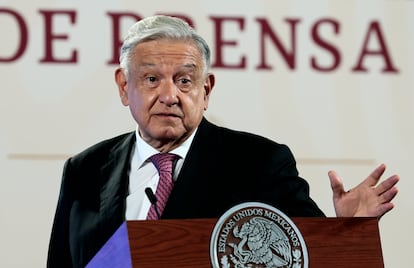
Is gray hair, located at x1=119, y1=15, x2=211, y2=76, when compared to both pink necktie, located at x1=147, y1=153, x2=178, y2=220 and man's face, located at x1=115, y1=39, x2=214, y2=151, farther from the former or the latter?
pink necktie, located at x1=147, y1=153, x2=178, y2=220

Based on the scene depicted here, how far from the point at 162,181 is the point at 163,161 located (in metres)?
0.07

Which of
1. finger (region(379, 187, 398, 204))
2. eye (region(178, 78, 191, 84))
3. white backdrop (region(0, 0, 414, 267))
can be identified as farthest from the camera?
white backdrop (region(0, 0, 414, 267))

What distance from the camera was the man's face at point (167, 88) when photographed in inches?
85.5

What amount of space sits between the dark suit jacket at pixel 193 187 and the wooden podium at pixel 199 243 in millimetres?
333

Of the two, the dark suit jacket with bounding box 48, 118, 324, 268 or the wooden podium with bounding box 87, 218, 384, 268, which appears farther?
the dark suit jacket with bounding box 48, 118, 324, 268

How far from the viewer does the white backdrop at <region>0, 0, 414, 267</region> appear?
329 cm

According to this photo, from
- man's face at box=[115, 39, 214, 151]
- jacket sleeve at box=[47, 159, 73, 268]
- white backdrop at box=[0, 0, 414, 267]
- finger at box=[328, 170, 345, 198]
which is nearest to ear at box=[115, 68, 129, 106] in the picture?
man's face at box=[115, 39, 214, 151]

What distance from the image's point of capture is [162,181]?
2170 millimetres

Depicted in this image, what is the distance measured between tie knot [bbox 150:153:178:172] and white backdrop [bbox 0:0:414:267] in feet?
3.62

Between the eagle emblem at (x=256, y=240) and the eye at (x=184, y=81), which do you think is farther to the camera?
the eye at (x=184, y=81)

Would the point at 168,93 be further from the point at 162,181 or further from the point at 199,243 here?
the point at 199,243

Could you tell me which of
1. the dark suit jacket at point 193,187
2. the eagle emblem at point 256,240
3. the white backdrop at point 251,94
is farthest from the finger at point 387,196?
the white backdrop at point 251,94

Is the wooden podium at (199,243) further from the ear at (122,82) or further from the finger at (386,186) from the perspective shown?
the ear at (122,82)

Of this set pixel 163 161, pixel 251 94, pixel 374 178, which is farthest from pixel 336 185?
pixel 251 94
